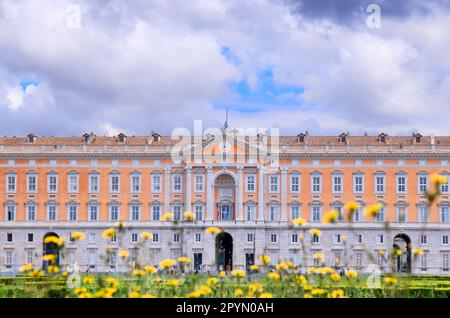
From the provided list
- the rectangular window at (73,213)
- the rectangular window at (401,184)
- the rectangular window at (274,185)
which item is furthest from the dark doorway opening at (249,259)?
the rectangular window at (73,213)

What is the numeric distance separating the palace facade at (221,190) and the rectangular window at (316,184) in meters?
0.05

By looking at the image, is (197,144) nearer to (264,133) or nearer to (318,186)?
(264,133)

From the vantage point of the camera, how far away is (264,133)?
48.6m

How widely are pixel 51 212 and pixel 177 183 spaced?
8.29 metres

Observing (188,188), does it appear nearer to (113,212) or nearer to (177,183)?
(177,183)

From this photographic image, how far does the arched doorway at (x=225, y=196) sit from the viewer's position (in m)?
48.3

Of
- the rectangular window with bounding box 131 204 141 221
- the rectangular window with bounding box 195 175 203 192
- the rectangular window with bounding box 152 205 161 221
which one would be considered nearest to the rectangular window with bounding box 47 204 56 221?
the rectangular window with bounding box 131 204 141 221

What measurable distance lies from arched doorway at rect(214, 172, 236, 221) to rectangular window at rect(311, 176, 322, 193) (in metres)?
5.03

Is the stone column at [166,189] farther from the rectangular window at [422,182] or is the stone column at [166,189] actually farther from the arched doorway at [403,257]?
the rectangular window at [422,182]

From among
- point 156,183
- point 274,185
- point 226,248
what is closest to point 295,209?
point 274,185

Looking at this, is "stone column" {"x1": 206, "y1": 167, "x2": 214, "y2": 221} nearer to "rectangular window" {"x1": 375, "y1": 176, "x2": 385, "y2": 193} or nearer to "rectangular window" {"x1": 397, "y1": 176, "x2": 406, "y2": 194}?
"rectangular window" {"x1": 375, "y1": 176, "x2": 385, "y2": 193}

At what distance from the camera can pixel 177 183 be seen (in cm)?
4853
